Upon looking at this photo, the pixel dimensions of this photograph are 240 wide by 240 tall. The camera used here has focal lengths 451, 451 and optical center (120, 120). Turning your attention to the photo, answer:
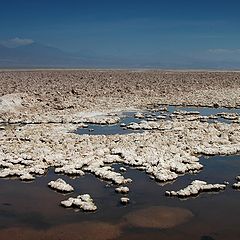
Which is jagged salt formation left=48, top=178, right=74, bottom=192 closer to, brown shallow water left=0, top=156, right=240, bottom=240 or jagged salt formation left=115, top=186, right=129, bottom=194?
brown shallow water left=0, top=156, right=240, bottom=240

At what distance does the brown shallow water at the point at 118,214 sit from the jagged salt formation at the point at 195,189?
230 millimetres

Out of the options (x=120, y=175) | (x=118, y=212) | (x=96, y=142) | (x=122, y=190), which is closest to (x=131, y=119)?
(x=96, y=142)

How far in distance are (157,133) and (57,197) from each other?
8.64 metres

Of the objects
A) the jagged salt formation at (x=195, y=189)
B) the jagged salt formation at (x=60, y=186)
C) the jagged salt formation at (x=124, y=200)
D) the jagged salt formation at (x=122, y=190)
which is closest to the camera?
the jagged salt formation at (x=124, y=200)

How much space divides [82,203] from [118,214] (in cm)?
108

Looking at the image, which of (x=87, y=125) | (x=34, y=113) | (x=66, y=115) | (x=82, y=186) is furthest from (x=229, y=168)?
(x=34, y=113)

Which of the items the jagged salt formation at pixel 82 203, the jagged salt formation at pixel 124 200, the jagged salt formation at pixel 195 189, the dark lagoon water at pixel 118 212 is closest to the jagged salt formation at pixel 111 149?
the dark lagoon water at pixel 118 212

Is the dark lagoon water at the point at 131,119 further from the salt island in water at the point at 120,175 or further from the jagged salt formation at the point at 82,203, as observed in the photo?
the jagged salt formation at the point at 82,203

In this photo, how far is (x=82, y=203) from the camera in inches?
456

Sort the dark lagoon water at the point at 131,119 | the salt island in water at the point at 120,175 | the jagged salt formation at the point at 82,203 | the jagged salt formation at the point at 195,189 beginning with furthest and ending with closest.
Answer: the dark lagoon water at the point at 131,119 < the jagged salt formation at the point at 195,189 < the jagged salt formation at the point at 82,203 < the salt island in water at the point at 120,175

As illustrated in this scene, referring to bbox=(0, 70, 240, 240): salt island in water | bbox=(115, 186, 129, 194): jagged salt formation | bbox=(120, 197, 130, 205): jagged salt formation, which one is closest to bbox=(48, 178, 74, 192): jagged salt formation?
bbox=(0, 70, 240, 240): salt island in water

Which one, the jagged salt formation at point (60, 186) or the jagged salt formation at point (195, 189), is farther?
Result: the jagged salt formation at point (60, 186)

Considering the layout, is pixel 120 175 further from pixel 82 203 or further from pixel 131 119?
pixel 131 119

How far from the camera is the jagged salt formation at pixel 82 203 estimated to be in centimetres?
1134
